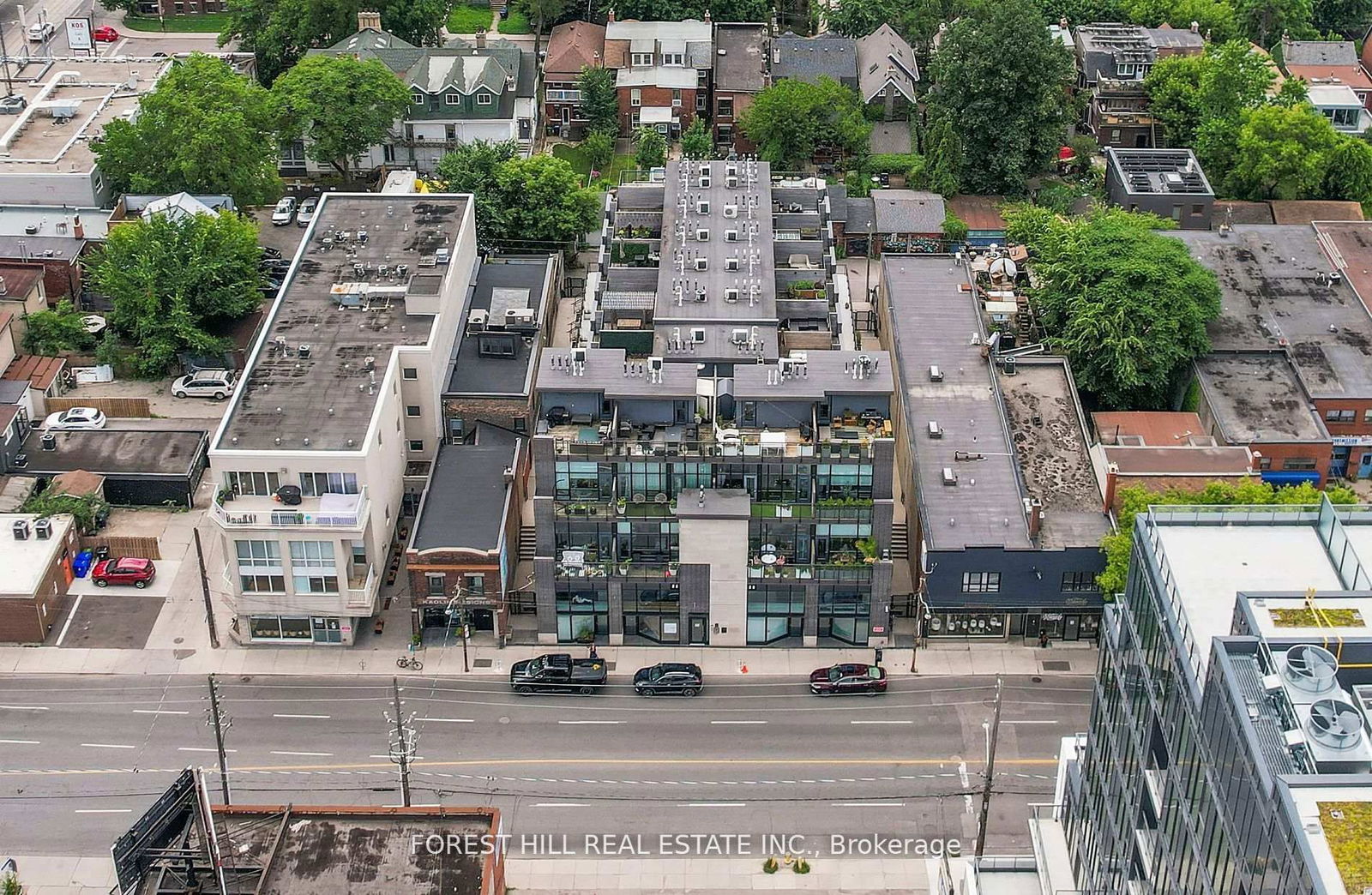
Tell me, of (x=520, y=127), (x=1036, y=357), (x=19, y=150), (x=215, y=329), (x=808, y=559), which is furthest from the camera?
(x=520, y=127)

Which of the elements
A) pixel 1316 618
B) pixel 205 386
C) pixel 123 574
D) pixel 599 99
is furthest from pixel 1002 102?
pixel 1316 618

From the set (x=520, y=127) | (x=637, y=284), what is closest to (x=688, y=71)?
(x=520, y=127)

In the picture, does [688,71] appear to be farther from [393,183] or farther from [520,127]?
[393,183]

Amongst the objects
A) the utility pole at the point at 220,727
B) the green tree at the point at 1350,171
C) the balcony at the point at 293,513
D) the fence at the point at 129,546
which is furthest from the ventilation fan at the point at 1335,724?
the green tree at the point at 1350,171

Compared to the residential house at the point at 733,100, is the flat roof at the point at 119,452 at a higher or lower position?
lower

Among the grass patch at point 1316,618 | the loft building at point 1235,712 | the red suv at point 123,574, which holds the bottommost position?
the red suv at point 123,574

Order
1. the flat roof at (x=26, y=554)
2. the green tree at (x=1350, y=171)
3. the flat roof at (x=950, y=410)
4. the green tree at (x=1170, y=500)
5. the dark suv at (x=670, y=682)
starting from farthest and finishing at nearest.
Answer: the green tree at (x=1350, y=171) < the flat roof at (x=950, y=410) < the flat roof at (x=26, y=554) < the dark suv at (x=670, y=682) < the green tree at (x=1170, y=500)

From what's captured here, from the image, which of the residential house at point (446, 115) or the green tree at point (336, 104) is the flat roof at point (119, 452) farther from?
the residential house at point (446, 115)

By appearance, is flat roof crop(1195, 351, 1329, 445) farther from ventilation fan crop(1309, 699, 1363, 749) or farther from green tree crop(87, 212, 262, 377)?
green tree crop(87, 212, 262, 377)
